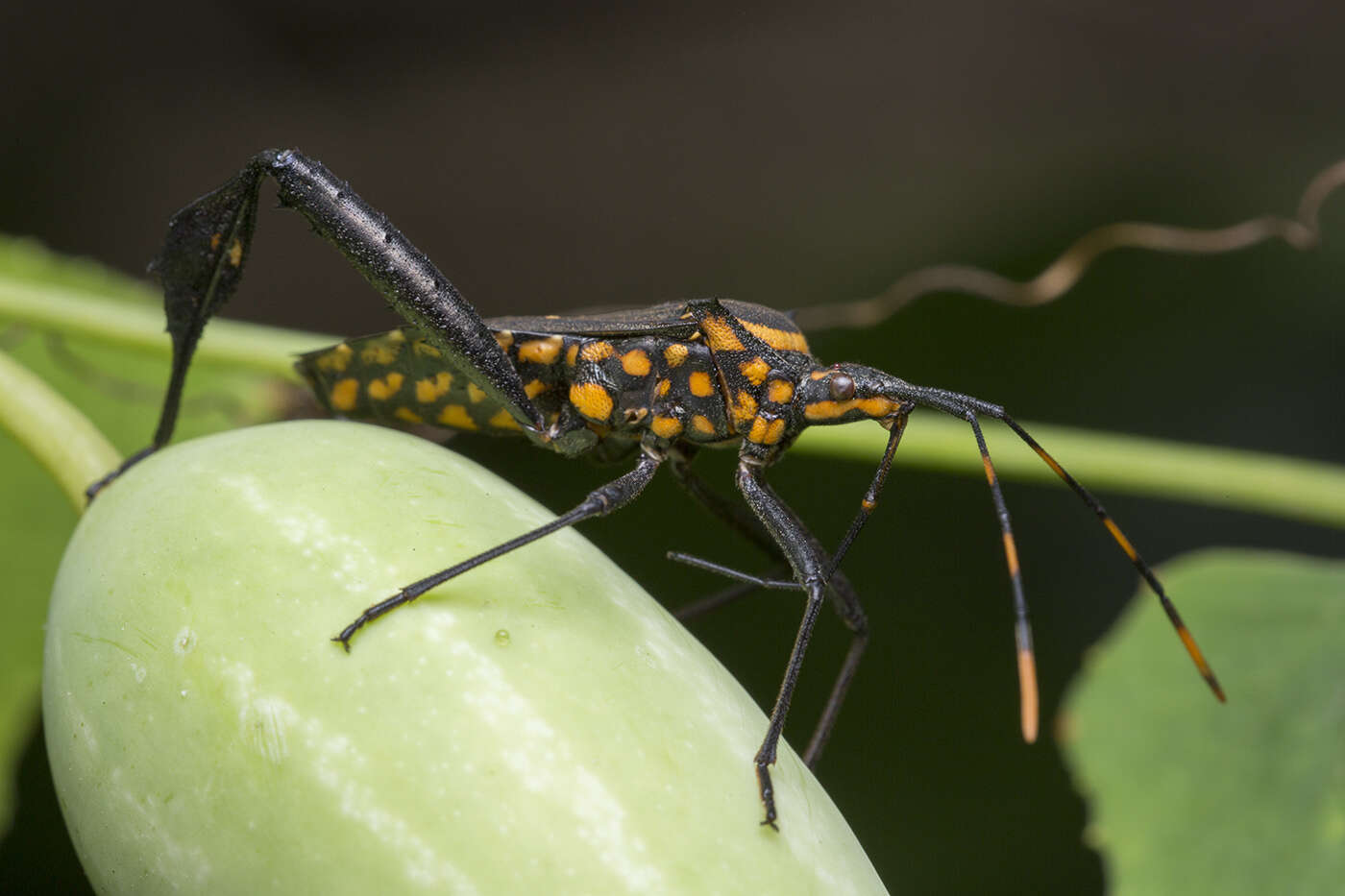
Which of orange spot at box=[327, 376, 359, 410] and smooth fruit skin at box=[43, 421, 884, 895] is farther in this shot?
orange spot at box=[327, 376, 359, 410]

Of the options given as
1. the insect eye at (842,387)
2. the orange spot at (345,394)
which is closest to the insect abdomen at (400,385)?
the orange spot at (345,394)

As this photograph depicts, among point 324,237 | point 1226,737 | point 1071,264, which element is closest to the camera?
point 324,237

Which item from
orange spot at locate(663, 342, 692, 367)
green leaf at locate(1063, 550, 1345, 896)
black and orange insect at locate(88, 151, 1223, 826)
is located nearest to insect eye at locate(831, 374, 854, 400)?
black and orange insect at locate(88, 151, 1223, 826)

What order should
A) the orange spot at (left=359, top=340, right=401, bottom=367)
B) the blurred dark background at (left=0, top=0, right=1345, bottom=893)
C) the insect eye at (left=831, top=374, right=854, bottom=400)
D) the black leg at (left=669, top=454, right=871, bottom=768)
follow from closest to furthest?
the black leg at (left=669, top=454, right=871, bottom=768) → the insect eye at (left=831, top=374, right=854, bottom=400) → the orange spot at (left=359, top=340, right=401, bottom=367) → the blurred dark background at (left=0, top=0, right=1345, bottom=893)

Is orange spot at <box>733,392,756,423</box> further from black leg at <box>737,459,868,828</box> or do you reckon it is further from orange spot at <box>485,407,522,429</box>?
orange spot at <box>485,407,522,429</box>

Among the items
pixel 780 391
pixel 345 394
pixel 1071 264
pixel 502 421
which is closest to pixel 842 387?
pixel 780 391

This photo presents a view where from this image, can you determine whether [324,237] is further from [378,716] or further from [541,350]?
[378,716]
